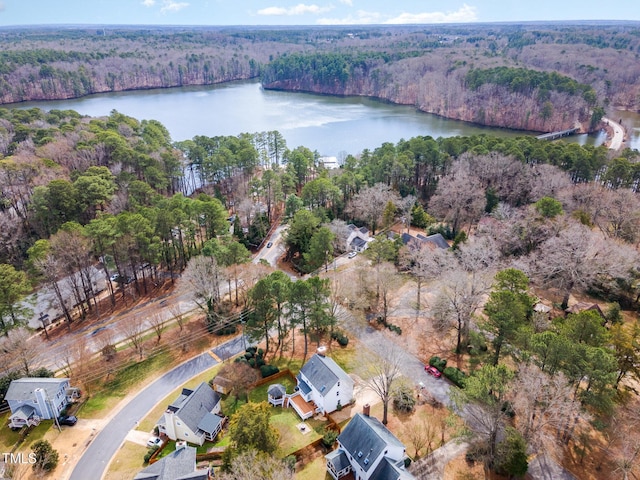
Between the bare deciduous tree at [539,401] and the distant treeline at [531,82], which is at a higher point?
the distant treeline at [531,82]

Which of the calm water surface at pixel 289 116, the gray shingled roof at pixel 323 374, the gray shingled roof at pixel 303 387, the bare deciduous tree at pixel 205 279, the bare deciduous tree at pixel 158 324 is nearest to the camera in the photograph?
the gray shingled roof at pixel 323 374

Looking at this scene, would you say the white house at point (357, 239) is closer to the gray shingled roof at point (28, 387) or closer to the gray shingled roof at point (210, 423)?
the gray shingled roof at point (210, 423)

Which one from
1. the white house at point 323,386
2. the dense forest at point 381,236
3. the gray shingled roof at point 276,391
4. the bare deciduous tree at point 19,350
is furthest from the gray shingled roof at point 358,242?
the bare deciduous tree at point 19,350

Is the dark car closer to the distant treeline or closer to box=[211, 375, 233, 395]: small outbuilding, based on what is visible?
box=[211, 375, 233, 395]: small outbuilding

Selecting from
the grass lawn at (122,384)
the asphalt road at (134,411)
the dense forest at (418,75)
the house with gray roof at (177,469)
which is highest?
the dense forest at (418,75)

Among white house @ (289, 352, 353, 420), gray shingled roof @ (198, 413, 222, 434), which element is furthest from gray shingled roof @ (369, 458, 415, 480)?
gray shingled roof @ (198, 413, 222, 434)

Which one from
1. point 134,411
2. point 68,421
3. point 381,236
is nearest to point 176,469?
point 134,411
